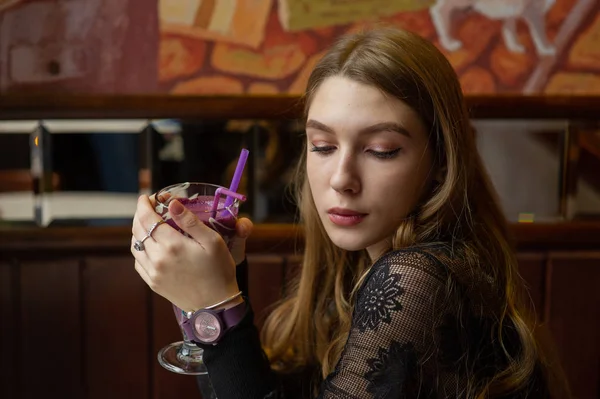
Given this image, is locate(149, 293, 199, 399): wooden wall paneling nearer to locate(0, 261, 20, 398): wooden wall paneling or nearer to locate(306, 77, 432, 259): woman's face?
locate(0, 261, 20, 398): wooden wall paneling

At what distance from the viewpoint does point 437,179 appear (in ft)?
4.44

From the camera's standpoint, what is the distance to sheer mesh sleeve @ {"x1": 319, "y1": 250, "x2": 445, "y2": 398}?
3.72 feet

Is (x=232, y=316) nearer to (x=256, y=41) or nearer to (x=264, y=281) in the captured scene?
(x=264, y=281)

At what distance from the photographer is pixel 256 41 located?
201cm

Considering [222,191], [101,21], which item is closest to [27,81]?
[101,21]

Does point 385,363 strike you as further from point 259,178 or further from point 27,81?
point 27,81

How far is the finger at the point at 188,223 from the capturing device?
118 cm

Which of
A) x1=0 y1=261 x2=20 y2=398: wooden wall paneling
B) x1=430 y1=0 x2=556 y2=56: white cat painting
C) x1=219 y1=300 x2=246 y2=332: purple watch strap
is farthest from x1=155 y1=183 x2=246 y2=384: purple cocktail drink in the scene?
x1=430 y1=0 x2=556 y2=56: white cat painting

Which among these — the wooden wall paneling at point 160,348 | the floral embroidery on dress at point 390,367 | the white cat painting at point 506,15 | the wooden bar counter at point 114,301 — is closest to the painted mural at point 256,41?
the white cat painting at point 506,15

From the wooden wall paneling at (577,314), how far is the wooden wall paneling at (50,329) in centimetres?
144

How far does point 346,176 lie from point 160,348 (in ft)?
3.53

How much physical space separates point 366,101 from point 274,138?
802mm

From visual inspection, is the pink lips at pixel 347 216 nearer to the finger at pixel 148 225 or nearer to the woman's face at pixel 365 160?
the woman's face at pixel 365 160

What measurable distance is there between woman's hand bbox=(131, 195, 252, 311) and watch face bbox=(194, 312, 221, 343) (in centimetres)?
2
